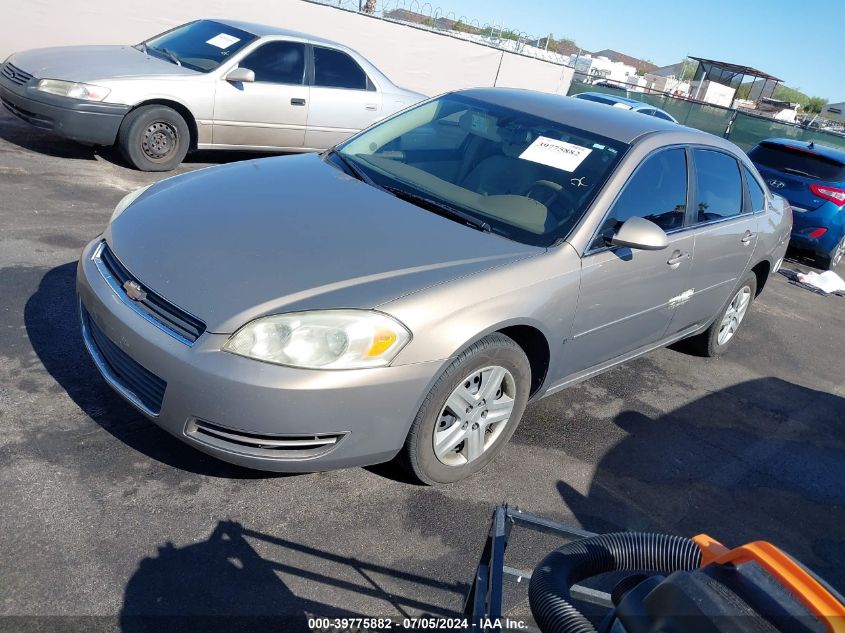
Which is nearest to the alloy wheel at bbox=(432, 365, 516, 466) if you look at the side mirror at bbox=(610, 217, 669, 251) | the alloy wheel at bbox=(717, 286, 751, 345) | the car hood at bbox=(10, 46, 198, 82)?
the side mirror at bbox=(610, 217, 669, 251)

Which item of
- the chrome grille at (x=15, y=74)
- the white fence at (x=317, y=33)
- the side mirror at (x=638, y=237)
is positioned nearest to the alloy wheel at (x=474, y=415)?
the side mirror at (x=638, y=237)

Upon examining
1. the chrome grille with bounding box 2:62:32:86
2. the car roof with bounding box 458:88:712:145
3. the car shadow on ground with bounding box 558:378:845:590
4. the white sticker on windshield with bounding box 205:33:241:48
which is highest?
the car roof with bounding box 458:88:712:145

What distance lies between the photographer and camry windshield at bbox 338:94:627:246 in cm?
357

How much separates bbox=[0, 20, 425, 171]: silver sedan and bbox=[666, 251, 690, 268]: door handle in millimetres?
5071

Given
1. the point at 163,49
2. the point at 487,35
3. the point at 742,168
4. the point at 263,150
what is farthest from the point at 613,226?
the point at 487,35

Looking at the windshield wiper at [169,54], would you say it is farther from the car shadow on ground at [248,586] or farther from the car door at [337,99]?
the car shadow on ground at [248,586]

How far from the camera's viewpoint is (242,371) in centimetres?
261

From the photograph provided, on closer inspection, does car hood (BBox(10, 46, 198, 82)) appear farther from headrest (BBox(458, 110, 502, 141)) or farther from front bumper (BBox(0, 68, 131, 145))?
headrest (BBox(458, 110, 502, 141))

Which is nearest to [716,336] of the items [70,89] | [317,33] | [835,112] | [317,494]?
[317,494]

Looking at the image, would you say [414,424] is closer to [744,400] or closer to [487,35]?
[744,400]

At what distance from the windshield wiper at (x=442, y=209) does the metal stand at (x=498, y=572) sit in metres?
1.66

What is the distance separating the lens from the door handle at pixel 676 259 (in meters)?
4.06

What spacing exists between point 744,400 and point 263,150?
5654 mm

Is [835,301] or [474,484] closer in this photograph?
[474,484]
